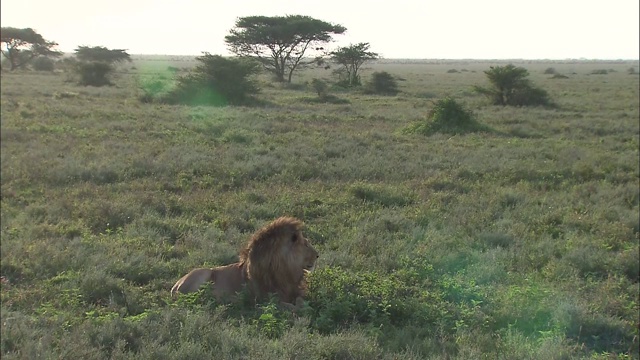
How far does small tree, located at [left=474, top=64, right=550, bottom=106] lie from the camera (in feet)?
80.8

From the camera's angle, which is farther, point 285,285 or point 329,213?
point 329,213

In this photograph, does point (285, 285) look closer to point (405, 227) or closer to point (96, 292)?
point (96, 292)

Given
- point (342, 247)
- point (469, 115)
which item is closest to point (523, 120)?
point (469, 115)

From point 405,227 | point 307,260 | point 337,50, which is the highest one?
point 337,50

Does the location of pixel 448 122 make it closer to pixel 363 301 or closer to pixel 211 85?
pixel 363 301

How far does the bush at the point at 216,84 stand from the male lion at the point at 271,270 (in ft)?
67.2

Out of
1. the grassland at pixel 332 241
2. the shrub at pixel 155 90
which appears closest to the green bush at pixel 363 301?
the grassland at pixel 332 241

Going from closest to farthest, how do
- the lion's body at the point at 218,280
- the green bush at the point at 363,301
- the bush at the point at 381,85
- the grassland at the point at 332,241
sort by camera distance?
the grassland at the point at 332,241
the green bush at the point at 363,301
the lion's body at the point at 218,280
the bush at the point at 381,85

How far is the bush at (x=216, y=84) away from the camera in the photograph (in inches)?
976

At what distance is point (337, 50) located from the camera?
3944 cm

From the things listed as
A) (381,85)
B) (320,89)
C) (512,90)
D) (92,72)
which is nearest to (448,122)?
(512,90)

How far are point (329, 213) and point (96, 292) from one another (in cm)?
350

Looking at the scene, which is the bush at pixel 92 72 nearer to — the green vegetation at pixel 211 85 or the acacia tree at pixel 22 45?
the green vegetation at pixel 211 85

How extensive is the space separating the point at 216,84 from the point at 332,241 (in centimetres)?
2105
